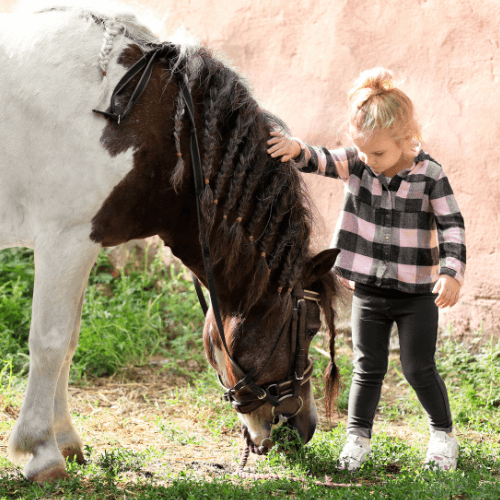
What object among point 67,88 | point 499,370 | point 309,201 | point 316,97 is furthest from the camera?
point 316,97

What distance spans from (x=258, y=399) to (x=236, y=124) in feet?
3.88

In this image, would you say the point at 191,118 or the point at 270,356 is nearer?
the point at 191,118

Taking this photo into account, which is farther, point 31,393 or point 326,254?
point 326,254

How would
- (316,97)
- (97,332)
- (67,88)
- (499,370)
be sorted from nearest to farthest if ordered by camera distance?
1. (67,88)
2. (499,370)
3. (97,332)
4. (316,97)

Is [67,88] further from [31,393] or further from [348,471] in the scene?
[348,471]

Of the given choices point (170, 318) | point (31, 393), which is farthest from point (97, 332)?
point (31, 393)

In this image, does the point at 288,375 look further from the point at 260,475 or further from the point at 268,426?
the point at 260,475

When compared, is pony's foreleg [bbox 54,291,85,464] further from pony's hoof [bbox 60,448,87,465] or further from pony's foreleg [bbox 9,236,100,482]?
pony's foreleg [bbox 9,236,100,482]

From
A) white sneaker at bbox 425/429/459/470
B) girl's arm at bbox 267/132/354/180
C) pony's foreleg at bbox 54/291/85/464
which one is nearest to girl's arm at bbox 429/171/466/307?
girl's arm at bbox 267/132/354/180

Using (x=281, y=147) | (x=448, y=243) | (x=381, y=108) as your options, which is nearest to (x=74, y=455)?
(x=281, y=147)

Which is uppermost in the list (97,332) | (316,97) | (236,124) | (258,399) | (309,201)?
(316,97)

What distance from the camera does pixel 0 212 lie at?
2.24m

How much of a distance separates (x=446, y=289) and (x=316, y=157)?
0.84 m

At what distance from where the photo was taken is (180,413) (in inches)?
152
